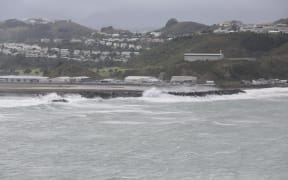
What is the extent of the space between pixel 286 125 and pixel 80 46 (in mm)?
98449

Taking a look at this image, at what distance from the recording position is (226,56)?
3873 inches

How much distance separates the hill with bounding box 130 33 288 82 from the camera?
282 feet

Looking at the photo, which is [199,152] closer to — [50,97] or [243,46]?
[50,97]

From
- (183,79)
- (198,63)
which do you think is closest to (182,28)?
(198,63)

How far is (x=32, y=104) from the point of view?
53719 millimetres

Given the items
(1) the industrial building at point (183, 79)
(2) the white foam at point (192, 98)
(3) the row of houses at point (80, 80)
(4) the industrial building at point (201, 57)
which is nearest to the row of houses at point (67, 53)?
(4) the industrial building at point (201, 57)

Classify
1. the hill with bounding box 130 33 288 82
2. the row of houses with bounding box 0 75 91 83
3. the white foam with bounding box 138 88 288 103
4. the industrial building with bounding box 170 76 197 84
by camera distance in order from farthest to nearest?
1. the hill with bounding box 130 33 288 82
2. the industrial building with bounding box 170 76 197 84
3. the row of houses with bounding box 0 75 91 83
4. the white foam with bounding box 138 88 288 103

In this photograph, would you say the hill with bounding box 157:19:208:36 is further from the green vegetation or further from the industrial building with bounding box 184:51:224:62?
the industrial building with bounding box 184:51:224:62

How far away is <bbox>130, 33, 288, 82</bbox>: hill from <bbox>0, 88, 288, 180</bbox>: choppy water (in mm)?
30406

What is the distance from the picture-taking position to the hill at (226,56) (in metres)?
86.1

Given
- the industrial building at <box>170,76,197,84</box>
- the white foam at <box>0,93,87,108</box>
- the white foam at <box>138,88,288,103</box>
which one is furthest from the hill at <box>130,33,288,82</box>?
the white foam at <box>0,93,87,108</box>

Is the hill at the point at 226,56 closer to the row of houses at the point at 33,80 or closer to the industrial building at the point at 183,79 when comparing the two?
the industrial building at the point at 183,79

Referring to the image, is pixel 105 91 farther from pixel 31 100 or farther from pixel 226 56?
pixel 226 56

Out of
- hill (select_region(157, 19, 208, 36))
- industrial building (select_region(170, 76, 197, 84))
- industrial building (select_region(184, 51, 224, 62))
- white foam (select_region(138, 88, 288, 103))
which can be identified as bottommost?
white foam (select_region(138, 88, 288, 103))
